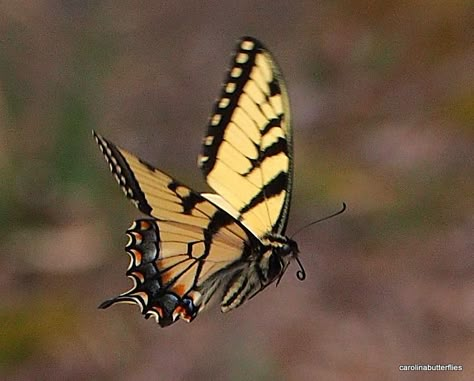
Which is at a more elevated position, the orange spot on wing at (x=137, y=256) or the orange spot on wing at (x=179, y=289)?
the orange spot on wing at (x=137, y=256)

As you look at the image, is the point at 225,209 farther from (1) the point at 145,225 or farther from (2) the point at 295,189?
(2) the point at 295,189

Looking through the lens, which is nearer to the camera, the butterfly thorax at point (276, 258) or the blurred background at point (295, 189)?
the butterfly thorax at point (276, 258)

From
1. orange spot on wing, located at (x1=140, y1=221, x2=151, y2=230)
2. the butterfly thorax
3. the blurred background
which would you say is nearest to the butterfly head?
the butterfly thorax

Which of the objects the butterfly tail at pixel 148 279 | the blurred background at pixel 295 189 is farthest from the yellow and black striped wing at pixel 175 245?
the blurred background at pixel 295 189

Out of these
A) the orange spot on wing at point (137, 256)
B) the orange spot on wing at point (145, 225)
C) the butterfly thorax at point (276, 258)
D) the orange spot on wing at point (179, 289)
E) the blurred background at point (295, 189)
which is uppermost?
the orange spot on wing at point (145, 225)

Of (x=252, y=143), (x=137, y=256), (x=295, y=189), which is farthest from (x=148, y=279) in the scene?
(x=295, y=189)

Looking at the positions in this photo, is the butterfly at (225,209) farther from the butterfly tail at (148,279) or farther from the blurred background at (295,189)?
the blurred background at (295,189)

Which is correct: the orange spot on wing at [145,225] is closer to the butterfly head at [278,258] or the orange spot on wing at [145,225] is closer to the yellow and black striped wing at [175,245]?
the yellow and black striped wing at [175,245]

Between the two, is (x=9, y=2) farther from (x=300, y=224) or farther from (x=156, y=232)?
(x=156, y=232)

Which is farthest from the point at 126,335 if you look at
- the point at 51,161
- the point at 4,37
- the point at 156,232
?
the point at 156,232
